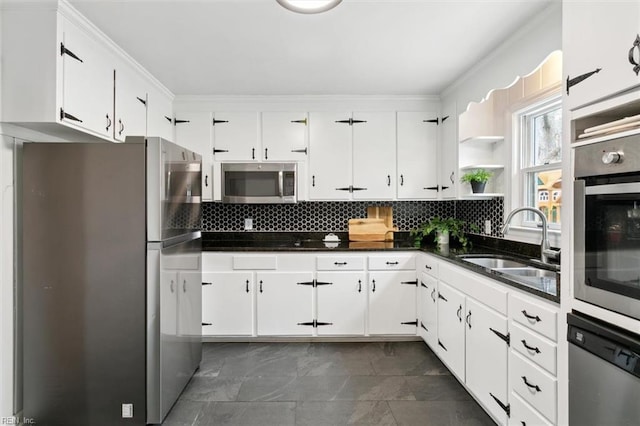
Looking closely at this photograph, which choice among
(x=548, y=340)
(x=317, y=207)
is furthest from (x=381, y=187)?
(x=548, y=340)

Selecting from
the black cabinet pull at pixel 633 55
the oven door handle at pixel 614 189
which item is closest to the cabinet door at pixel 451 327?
the oven door handle at pixel 614 189

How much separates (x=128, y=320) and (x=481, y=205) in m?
3.04

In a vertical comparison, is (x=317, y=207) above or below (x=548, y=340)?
above

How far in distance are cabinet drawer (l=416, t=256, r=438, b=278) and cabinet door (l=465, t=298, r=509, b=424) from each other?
1.96 ft

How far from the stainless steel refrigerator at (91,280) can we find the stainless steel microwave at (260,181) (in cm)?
153

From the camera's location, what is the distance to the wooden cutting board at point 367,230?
385cm

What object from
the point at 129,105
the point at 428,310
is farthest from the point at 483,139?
the point at 129,105

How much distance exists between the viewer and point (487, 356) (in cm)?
207

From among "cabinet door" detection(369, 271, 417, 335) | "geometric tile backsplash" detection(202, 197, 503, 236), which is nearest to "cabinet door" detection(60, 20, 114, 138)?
"geometric tile backsplash" detection(202, 197, 503, 236)

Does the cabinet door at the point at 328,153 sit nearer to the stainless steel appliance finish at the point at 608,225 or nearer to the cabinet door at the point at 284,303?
the cabinet door at the point at 284,303

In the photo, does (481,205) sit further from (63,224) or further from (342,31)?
(63,224)

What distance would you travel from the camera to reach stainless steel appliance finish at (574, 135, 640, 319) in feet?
3.69

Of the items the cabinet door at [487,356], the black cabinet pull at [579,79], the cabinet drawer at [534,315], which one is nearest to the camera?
the black cabinet pull at [579,79]

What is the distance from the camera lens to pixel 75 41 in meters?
2.09
